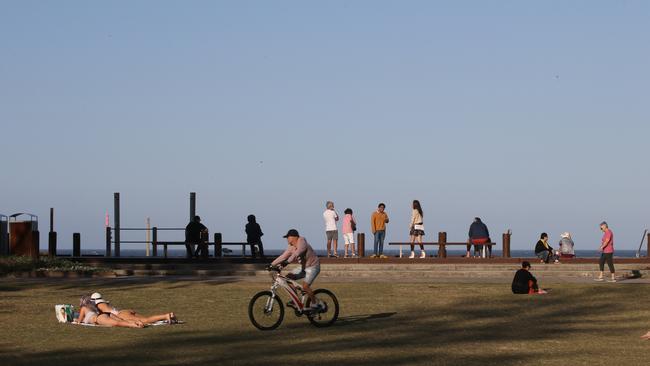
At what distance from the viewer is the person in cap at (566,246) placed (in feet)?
132

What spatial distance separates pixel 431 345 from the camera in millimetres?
16938

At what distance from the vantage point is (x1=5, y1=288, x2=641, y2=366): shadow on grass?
15.0m

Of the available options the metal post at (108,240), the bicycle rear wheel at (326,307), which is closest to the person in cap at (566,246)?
the metal post at (108,240)

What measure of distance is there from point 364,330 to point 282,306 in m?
1.35

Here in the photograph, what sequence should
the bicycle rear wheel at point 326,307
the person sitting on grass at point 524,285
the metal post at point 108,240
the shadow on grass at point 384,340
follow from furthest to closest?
the metal post at point 108,240 → the person sitting on grass at point 524,285 → the bicycle rear wheel at point 326,307 → the shadow on grass at point 384,340

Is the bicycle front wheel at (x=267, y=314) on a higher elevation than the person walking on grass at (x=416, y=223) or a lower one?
lower

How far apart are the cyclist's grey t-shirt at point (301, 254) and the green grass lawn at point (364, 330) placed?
3.61 ft

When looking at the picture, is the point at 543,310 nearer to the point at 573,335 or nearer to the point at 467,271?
the point at 573,335

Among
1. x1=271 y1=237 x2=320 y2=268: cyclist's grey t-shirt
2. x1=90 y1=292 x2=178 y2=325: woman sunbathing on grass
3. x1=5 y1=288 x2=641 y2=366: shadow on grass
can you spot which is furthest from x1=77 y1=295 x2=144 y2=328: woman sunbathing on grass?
x1=271 y1=237 x2=320 y2=268: cyclist's grey t-shirt

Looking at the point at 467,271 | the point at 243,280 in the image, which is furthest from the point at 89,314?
the point at 467,271

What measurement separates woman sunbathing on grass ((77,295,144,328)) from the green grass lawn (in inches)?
12.4

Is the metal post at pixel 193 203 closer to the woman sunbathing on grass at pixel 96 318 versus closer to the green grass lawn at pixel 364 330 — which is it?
the green grass lawn at pixel 364 330

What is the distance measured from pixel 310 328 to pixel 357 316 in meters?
2.65

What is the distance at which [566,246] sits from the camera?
4031 centimetres
